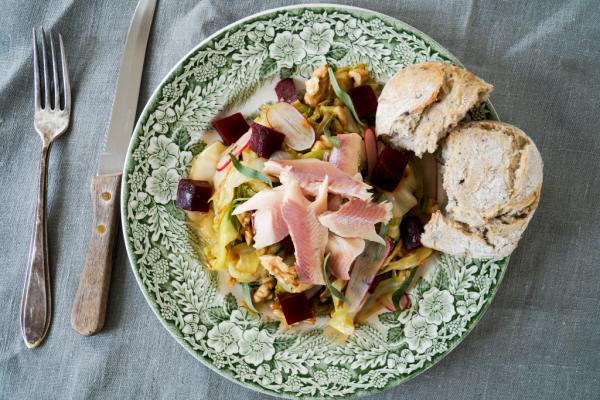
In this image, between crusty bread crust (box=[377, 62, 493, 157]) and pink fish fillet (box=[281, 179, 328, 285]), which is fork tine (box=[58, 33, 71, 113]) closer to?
pink fish fillet (box=[281, 179, 328, 285])

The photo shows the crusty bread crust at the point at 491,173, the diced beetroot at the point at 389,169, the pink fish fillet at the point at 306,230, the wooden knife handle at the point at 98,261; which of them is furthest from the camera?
the wooden knife handle at the point at 98,261

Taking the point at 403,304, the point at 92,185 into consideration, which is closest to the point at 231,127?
the point at 92,185

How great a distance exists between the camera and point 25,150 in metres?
3.12

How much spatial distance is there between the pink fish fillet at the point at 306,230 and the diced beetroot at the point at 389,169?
1.38ft

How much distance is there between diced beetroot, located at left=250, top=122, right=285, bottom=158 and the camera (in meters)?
2.51

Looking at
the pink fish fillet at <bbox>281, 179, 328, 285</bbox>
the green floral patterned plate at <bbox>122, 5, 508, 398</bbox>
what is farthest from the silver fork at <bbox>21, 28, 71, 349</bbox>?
the pink fish fillet at <bbox>281, 179, 328, 285</bbox>

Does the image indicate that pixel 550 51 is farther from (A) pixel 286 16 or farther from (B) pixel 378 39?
(A) pixel 286 16

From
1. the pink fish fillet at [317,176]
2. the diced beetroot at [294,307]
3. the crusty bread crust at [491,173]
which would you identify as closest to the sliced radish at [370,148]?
the pink fish fillet at [317,176]

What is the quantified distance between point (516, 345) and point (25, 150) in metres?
4.30

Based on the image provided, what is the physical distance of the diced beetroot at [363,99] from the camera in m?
2.63

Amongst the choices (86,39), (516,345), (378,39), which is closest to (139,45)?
(86,39)

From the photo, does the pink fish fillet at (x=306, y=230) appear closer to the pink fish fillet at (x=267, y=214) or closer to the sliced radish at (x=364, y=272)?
the pink fish fillet at (x=267, y=214)

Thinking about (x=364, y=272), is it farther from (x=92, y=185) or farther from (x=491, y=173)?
(x=92, y=185)

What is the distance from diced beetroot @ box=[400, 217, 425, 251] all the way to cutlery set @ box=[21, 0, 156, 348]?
2186 millimetres
